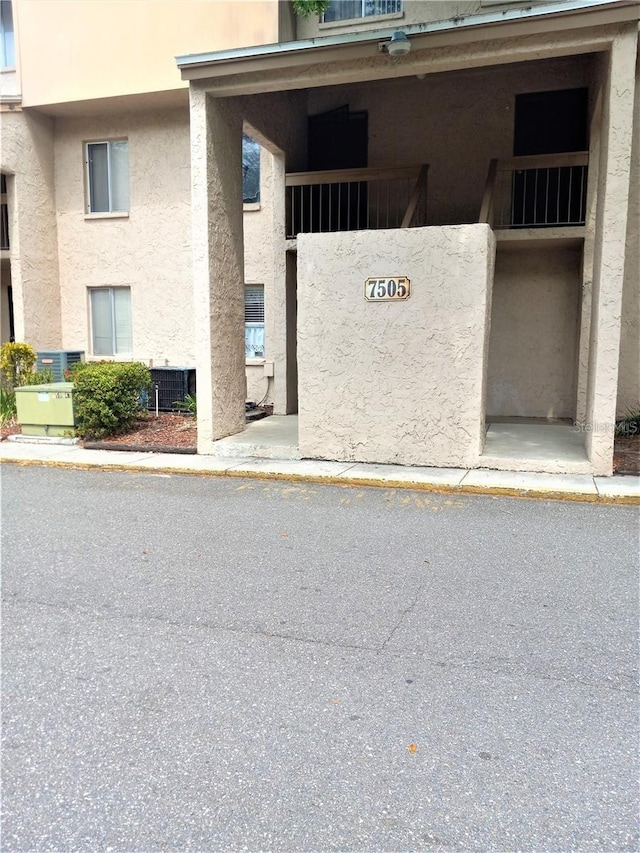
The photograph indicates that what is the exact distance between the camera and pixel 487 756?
271cm

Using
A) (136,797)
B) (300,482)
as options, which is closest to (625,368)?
(300,482)

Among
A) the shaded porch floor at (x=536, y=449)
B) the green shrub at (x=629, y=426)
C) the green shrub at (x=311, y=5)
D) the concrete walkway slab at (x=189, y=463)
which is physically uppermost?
the green shrub at (x=311, y=5)

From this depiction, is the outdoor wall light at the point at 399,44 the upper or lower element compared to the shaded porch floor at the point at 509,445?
upper

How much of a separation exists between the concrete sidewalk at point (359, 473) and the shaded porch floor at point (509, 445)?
0.43 ft

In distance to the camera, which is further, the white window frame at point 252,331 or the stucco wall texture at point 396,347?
the white window frame at point 252,331

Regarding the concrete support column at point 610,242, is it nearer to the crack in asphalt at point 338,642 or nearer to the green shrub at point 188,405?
the crack in asphalt at point 338,642

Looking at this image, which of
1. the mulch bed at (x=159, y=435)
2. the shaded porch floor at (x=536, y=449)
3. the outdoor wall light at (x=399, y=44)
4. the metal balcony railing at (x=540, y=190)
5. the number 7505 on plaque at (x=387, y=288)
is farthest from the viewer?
the metal balcony railing at (x=540, y=190)

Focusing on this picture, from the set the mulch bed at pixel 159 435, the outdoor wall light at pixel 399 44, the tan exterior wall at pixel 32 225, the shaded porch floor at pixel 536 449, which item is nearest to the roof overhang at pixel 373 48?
the outdoor wall light at pixel 399 44

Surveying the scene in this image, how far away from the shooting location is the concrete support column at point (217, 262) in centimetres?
903

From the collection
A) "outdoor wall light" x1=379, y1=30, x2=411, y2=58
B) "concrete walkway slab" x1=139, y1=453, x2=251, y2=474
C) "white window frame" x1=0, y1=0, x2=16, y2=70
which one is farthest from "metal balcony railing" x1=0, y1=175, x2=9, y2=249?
"outdoor wall light" x1=379, y1=30, x2=411, y2=58

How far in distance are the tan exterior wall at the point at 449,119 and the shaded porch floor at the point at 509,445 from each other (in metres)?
4.42

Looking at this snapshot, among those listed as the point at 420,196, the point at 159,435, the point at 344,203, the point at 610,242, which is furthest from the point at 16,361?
the point at 610,242

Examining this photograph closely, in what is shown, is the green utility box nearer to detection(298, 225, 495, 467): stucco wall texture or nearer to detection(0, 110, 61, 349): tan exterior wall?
detection(0, 110, 61, 349): tan exterior wall

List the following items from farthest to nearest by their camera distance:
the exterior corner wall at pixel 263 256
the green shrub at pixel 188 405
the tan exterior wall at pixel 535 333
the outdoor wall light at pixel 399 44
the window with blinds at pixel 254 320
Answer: the window with blinds at pixel 254 320
the exterior corner wall at pixel 263 256
the green shrub at pixel 188 405
the tan exterior wall at pixel 535 333
the outdoor wall light at pixel 399 44
